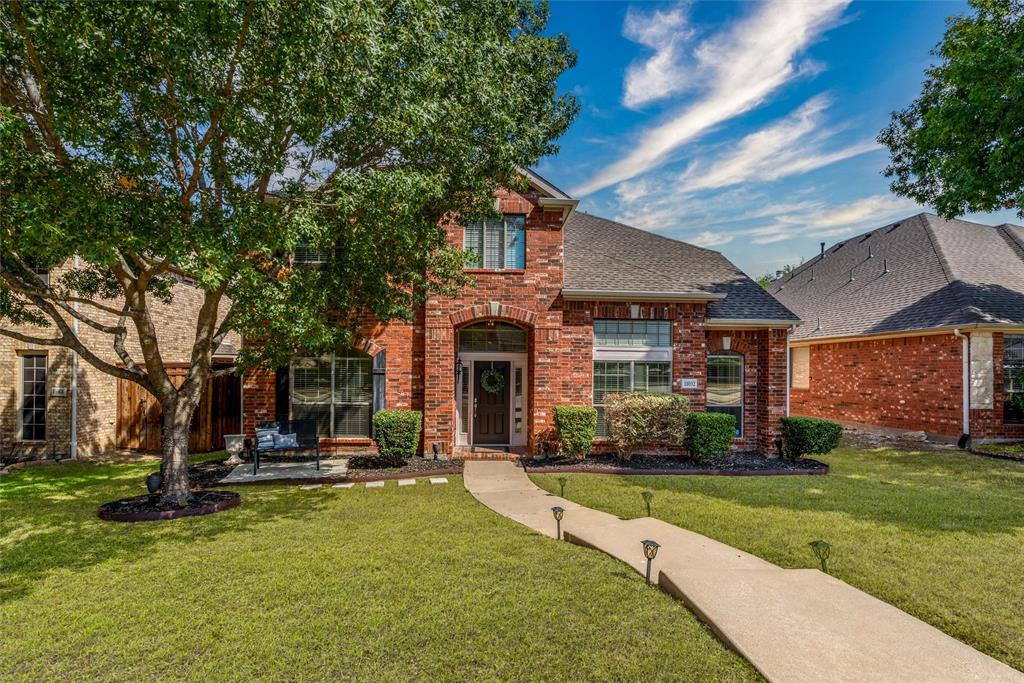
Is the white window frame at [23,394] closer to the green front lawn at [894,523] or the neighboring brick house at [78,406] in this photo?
the neighboring brick house at [78,406]

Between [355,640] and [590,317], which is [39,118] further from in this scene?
[590,317]

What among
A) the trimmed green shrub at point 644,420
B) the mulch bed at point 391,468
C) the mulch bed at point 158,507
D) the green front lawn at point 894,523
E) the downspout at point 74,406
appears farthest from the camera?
the downspout at point 74,406

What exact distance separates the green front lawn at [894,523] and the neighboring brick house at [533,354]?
2.45 m

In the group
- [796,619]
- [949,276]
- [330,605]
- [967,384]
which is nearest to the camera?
[796,619]

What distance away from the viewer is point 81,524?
6367 millimetres

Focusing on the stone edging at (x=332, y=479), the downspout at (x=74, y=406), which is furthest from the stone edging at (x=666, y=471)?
the downspout at (x=74, y=406)

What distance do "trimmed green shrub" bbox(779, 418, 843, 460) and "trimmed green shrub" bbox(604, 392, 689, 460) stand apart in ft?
8.09

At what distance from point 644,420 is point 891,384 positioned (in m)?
10.7

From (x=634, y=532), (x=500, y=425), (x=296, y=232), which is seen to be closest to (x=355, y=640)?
(x=634, y=532)

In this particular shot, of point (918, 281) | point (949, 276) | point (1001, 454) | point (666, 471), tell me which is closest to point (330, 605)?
point (666, 471)

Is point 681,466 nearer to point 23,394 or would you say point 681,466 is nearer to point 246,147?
point 246,147

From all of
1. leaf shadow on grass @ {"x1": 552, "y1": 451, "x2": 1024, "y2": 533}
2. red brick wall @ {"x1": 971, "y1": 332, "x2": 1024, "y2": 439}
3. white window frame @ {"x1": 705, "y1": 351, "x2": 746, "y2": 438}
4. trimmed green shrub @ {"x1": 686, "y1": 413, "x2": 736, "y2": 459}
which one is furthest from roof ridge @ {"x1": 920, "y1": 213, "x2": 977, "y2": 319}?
trimmed green shrub @ {"x1": 686, "y1": 413, "x2": 736, "y2": 459}

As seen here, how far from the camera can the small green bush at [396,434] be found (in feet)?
32.0

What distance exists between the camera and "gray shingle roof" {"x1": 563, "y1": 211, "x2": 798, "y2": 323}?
1127 cm
